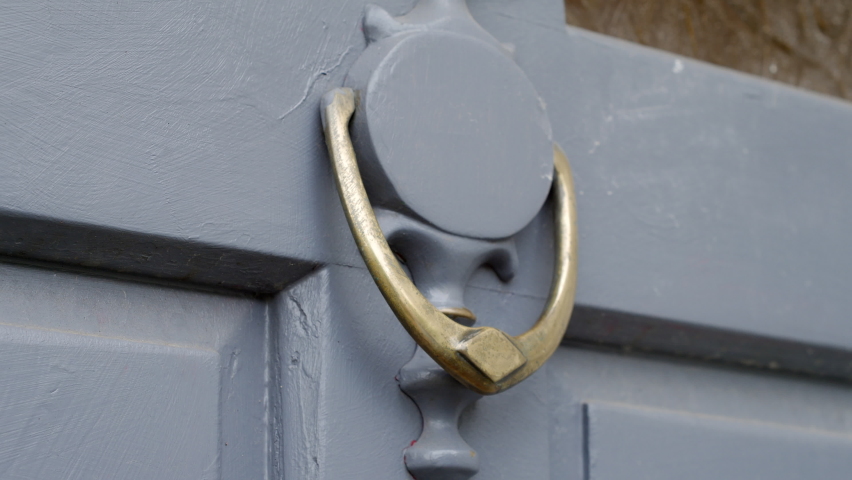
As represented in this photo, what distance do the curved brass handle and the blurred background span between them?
28cm

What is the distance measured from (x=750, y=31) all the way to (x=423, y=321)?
46cm

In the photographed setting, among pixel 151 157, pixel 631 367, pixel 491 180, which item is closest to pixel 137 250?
pixel 151 157

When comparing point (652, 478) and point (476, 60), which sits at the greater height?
point (476, 60)

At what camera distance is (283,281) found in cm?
44

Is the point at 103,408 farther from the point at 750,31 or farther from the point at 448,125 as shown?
the point at 750,31

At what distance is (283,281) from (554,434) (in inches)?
7.9

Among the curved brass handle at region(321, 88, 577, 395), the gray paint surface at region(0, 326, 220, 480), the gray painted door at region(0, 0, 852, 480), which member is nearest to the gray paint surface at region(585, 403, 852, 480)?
the gray painted door at region(0, 0, 852, 480)

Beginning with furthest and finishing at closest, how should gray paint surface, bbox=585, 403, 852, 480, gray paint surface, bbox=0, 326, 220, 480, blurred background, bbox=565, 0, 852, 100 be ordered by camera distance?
blurred background, bbox=565, 0, 852, 100, gray paint surface, bbox=585, 403, 852, 480, gray paint surface, bbox=0, 326, 220, 480

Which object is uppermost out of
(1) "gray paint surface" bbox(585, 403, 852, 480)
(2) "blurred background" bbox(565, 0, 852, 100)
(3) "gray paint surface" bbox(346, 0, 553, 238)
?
(3) "gray paint surface" bbox(346, 0, 553, 238)

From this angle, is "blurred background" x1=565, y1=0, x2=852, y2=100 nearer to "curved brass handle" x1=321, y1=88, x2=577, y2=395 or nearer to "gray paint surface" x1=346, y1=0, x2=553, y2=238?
"gray paint surface" x1=346, y1=0, x2=553, y2=238

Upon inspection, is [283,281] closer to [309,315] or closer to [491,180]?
[309,315]

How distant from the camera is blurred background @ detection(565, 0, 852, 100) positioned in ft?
2.11

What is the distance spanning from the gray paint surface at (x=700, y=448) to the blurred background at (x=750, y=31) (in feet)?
0.96

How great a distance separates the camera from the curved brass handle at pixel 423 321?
1.26ft
